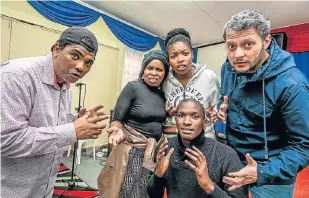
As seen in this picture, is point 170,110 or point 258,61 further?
point 170,110

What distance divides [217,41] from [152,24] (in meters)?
2.27

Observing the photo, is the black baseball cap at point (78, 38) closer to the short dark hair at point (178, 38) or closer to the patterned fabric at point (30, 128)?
the patterned fabric at point (30, 128)

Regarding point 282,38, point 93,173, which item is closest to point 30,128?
point 93,173

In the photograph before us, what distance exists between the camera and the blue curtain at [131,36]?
15.6 feet

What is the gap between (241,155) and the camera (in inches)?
46.8

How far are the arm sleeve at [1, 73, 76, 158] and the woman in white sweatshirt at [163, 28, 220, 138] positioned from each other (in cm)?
84

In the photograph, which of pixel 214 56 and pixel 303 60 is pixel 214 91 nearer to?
pixel 303 60

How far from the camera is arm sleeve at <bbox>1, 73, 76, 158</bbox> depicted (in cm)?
84

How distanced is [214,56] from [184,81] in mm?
5297

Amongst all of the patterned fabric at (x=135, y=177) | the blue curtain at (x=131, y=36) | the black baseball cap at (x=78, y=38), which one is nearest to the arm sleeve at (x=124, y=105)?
the patterned fabric at (x=135, y=177)

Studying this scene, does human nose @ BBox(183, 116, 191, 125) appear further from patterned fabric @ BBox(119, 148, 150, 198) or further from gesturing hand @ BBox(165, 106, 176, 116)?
patterned fabric @ BBox(119, 148, 150, 198)

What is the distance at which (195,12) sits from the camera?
434 centimetres

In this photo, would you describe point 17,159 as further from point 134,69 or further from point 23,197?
point 134,69

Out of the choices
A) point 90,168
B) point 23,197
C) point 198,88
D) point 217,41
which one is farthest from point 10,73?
point 217,41
